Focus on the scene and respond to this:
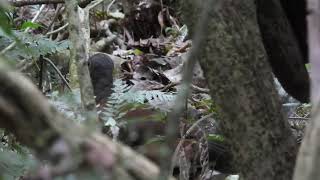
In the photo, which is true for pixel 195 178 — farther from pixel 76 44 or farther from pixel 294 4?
pixel 76 44

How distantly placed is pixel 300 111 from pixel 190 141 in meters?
1.25

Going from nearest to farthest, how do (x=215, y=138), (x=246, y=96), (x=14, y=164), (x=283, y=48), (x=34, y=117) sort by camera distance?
(x=34, y=117), (x=246, y=96), (x=14, y=164), (x=283, y=48), (x=215, y=138)

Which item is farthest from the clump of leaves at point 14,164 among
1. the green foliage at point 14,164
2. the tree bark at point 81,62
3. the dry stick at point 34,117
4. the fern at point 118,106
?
the dry stick at point 34,117

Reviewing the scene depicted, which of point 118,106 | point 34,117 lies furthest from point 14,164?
point 34,117

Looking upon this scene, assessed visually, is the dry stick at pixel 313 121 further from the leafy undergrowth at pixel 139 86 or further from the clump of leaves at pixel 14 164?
the clump of leaves at pixel 14 164

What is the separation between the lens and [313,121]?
0.77m

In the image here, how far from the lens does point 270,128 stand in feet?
4.16

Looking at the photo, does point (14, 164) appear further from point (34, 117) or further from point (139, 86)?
point (139, 86)

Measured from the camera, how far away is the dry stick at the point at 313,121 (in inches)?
29.3

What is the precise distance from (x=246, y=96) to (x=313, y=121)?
484 mm

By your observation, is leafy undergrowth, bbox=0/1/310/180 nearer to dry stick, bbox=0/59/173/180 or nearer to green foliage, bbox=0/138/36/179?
green foliage, bbox=0/138/36/179

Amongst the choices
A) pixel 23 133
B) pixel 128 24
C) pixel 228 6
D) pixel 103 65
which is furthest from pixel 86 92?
pixel 128 24

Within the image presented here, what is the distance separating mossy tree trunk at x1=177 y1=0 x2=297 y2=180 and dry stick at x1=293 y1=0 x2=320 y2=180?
1.54ft

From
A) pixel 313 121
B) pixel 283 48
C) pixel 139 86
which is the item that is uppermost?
pixel 313 121
